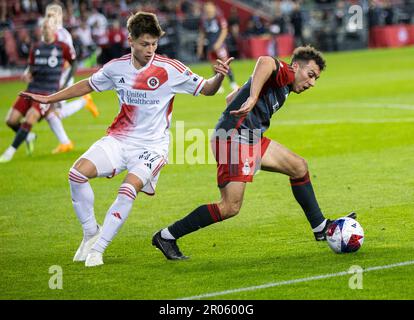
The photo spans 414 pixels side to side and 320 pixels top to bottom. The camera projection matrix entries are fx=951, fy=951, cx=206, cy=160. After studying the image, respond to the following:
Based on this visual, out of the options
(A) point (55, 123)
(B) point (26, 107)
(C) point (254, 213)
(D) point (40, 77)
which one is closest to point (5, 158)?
(B) point (26, 107)

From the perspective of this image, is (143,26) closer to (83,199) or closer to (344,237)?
(83,199)

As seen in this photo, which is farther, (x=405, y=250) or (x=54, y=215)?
(x=54, y=215)

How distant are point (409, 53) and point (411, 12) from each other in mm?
8024

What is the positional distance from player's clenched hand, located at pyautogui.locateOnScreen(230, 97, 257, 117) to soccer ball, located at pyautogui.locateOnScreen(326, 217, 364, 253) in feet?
4.94

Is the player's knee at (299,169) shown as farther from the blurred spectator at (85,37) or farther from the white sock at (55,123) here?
the blurred spectator at (85,37)

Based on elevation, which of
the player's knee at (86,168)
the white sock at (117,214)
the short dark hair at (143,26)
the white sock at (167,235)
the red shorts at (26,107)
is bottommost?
the red shorts at (26,107)

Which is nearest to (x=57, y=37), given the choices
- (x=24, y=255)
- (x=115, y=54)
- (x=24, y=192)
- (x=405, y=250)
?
(x=24, y=192)

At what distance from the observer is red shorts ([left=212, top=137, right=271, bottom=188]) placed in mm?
→ 8758

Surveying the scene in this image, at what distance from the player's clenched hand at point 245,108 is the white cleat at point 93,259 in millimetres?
1839

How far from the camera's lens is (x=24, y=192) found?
1345 centimetres

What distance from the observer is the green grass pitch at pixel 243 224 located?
7.89 metres

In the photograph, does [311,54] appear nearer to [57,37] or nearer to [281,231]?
[281,231]

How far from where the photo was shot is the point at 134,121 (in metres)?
9.08

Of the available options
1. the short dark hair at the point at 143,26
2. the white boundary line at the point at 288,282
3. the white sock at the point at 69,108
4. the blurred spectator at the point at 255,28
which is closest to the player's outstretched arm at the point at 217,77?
the short dark hair at the point at 143,26
